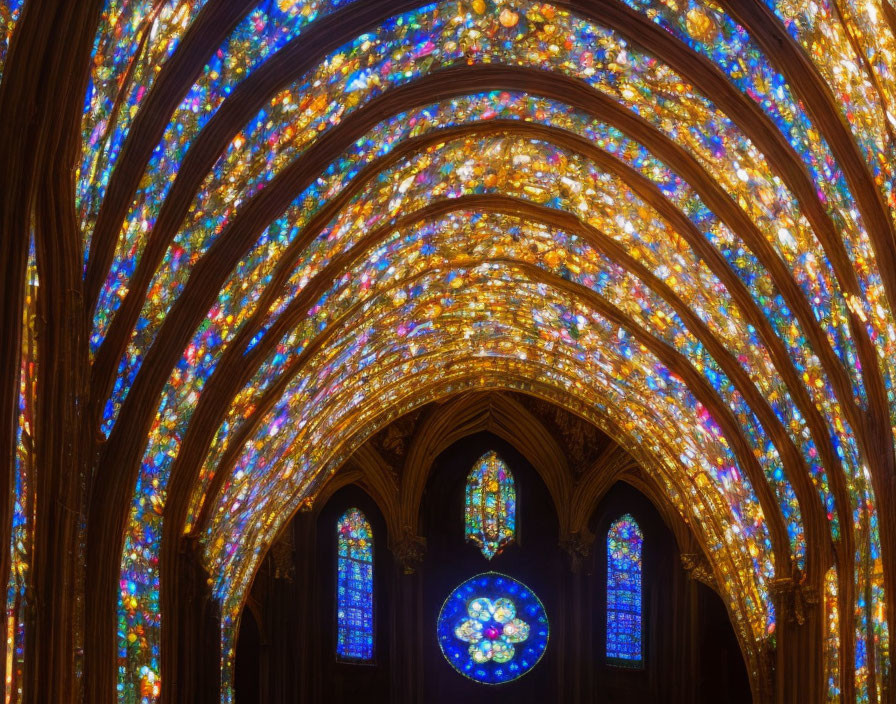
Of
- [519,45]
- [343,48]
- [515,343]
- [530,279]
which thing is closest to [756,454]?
[530,279]

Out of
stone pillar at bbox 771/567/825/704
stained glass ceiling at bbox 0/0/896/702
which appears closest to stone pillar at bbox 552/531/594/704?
stained glass ceiling at bbox 0/0/896/702

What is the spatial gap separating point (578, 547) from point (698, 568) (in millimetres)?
4368

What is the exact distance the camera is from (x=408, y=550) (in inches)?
1298

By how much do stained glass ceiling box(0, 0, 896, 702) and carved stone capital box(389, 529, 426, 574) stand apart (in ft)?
26.4

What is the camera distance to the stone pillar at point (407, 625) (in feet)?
108

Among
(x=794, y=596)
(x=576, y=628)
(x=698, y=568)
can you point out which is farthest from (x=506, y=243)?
(x=576, y=628)

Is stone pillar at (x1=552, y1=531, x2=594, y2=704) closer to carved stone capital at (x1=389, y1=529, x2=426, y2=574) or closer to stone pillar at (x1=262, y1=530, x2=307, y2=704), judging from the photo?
carved stone capital at (x1=389, y1=529, x2=426, y2=574)

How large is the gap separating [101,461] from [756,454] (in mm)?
9442

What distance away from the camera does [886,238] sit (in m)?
13.3

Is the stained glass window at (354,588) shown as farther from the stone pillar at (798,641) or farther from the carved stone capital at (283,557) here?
the stone pillar at (798,641)

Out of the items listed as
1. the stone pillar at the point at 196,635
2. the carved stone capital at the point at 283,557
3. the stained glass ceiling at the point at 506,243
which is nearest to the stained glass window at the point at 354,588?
Answer: the carved stone capital at the point at 283,557

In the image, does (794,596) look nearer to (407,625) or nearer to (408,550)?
(408,550)

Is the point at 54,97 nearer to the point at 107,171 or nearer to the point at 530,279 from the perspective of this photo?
the point at 107,171

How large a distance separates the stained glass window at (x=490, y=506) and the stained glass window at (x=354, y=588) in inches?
89.7
